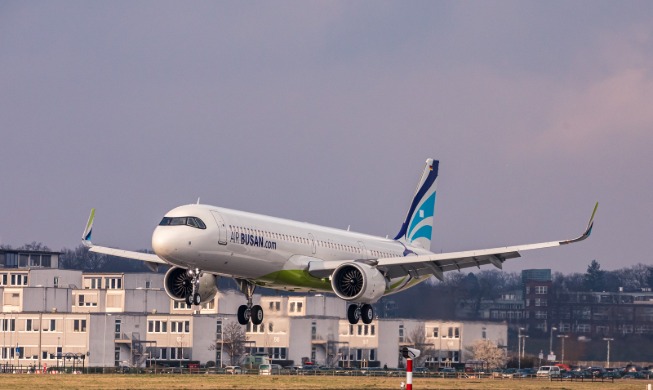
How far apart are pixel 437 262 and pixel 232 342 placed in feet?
244

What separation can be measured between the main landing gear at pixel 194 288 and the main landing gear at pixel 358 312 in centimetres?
1070

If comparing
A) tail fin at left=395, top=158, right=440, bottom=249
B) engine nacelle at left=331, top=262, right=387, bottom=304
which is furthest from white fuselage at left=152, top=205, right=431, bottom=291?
tail fin at left=395, top=158, right=440, bottom=249

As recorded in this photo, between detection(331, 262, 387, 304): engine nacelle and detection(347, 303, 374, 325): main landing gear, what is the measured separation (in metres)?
2.47

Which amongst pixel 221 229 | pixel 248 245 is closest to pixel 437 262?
pixel 248 245

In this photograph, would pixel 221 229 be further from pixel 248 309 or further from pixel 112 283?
pixel 112 283

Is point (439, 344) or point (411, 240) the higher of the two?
point (411, 240)

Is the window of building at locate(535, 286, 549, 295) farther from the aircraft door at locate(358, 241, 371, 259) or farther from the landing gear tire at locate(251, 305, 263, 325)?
the landing gear tire at locate(251, 305, 263, 325)

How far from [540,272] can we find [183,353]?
53.2 metres

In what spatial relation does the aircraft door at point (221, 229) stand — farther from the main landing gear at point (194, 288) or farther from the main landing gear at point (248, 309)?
the main landing gear at point (248, 309)

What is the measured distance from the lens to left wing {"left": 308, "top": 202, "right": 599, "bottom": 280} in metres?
74.1

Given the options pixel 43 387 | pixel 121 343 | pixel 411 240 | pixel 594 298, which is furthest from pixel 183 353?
pixel 43 387

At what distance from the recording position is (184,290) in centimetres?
7438

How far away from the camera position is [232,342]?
14888 cm

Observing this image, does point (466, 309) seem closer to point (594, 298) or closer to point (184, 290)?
point (594, 298)
